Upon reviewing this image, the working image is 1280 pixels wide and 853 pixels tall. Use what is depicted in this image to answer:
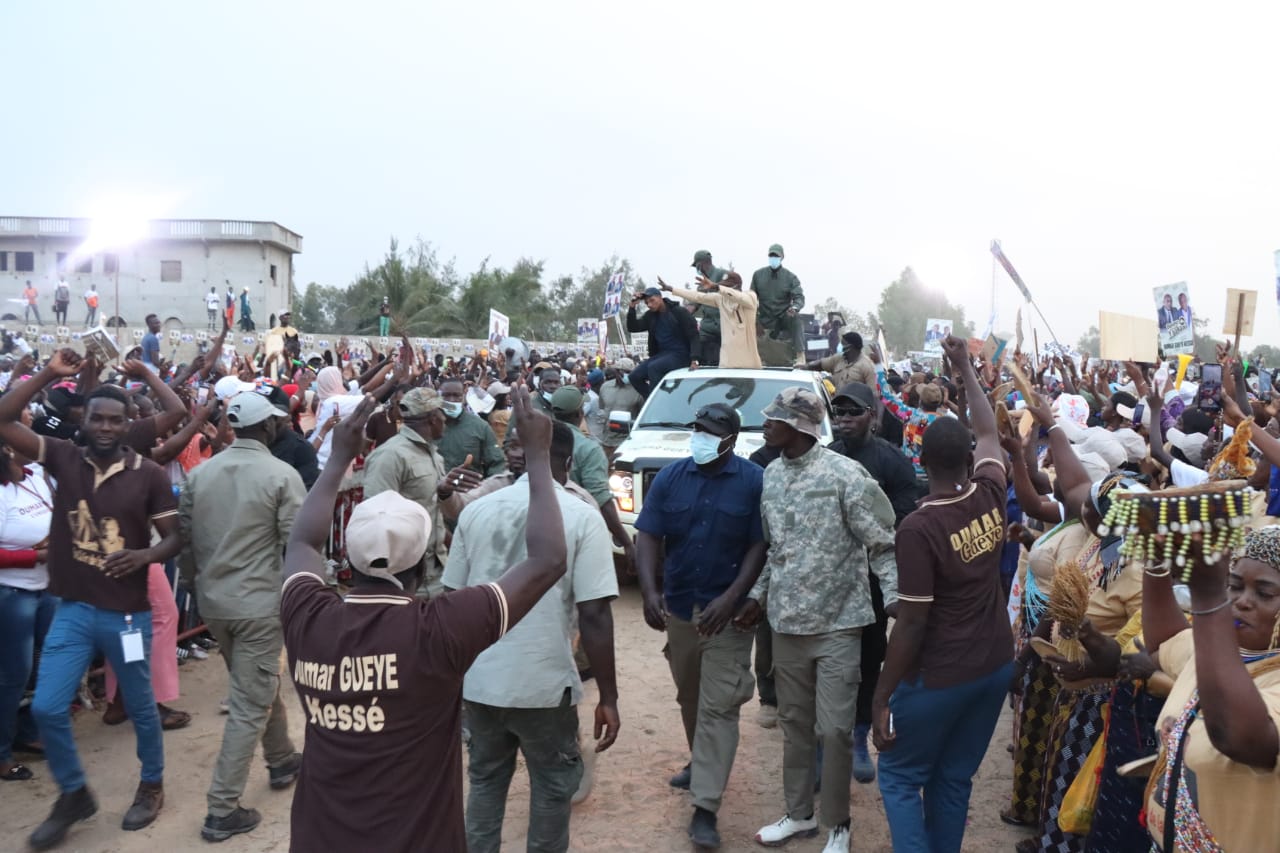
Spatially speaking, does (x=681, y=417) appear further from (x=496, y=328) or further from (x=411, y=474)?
(x=496, y=328)

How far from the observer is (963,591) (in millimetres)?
3934

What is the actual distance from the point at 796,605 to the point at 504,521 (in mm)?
1516

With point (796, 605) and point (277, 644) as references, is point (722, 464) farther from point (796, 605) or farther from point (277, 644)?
point (277, 644)

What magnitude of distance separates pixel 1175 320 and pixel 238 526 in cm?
966

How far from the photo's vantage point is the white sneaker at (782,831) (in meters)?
4.69

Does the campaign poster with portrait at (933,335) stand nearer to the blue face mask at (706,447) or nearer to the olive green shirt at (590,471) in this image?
the olive green shirt at (590,471)

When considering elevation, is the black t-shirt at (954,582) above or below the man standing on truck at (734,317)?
below

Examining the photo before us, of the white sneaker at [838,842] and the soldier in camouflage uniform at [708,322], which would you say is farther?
the soldier in camouflage uniform at [708,322]

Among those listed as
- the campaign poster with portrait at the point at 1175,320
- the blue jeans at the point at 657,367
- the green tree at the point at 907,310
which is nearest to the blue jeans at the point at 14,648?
the blue jeans at the point at 657,367

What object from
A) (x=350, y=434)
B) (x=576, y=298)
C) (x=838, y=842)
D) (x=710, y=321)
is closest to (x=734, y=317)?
(x=710, y=321)

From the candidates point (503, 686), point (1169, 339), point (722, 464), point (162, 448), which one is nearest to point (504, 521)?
point (503, 686)

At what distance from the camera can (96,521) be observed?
480 cm

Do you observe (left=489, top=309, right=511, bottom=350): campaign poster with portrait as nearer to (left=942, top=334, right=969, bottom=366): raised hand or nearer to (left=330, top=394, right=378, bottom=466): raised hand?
(left=942, top=334, right=969, bottom=366): raised hand

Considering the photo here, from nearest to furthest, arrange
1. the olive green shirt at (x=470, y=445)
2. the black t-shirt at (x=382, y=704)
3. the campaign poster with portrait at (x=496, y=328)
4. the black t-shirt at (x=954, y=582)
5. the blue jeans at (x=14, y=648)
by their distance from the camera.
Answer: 1. the black t-shirt at (x=382, y=704)
2. the black t-shirt at (x=954, y=582)
3. the blue jeans at (x=14, y=648)
4. the olive green shirt at (x=470, y=445)
5. the campaign poster with portrait at (x=496, y=328)
